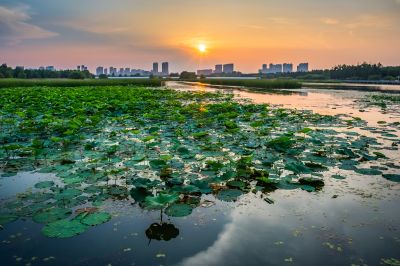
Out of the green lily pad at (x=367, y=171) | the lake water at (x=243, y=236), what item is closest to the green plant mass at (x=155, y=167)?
the green lily pad at (x=367, y=171)

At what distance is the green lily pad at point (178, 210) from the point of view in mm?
3618

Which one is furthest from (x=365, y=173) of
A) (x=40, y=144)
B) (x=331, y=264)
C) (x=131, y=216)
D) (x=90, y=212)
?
(x=40, y=144)

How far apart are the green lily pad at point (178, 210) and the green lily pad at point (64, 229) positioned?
93cm

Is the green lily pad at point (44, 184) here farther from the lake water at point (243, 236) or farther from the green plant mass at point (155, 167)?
the lake water at point (243, 236)

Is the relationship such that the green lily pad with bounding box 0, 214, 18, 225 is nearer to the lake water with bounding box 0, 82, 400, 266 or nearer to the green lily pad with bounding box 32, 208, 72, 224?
the lake water with bounding box 0, 82, 400, 266

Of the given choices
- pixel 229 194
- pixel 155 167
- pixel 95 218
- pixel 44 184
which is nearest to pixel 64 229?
pixel 95 218

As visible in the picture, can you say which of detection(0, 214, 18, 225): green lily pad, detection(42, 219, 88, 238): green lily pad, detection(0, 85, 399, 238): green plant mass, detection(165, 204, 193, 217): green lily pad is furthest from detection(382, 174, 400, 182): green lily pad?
detection(0, 214, 18, 225): green lily pad

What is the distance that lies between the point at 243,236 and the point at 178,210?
0.81 m

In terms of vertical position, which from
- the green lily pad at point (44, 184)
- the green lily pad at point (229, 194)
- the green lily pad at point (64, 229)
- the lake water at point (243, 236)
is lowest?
the lake water at point (243, 236)

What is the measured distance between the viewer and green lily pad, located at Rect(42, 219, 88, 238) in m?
3.07

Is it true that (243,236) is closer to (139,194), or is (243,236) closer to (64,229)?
(139,194)

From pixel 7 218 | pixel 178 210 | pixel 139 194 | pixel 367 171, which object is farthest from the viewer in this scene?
pixel 367 171

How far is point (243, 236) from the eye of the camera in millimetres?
3383

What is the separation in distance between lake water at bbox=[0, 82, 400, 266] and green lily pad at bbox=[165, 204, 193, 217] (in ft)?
0.33
